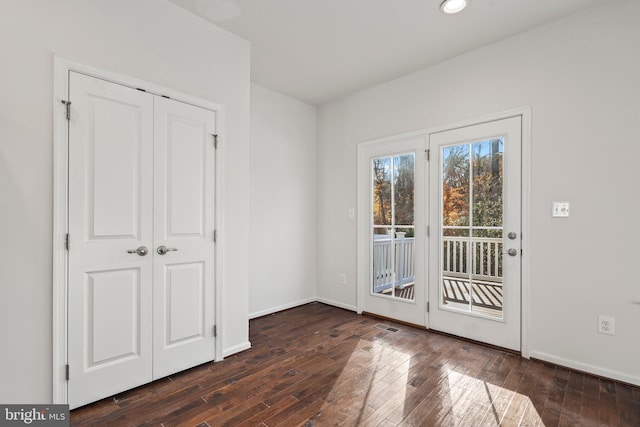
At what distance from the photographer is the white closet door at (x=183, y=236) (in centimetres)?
230

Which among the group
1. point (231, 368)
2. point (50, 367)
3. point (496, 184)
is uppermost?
point (496, 184)

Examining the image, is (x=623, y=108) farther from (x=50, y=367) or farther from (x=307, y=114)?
(x=50, y=367)

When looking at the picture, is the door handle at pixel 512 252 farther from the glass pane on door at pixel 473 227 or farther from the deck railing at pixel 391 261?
the deck railing at pixel 391 261

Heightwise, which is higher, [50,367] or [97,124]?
[97,124]

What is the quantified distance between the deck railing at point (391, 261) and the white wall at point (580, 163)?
1159 mm

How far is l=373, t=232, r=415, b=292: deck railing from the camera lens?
3.49 m

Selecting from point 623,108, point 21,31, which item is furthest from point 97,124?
point 623,108

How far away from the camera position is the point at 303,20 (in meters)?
2.56

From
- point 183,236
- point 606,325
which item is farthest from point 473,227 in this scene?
point 183,236

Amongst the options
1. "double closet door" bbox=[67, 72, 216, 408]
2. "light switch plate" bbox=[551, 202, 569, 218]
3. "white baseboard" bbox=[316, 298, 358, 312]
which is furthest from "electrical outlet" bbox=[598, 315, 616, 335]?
"double closet door" bbox=[67, 72, 216, 408]

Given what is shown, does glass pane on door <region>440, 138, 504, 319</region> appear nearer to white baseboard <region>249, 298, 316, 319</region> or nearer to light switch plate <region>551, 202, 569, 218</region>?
light switch plate <region>551, 202, 569, 218</region>

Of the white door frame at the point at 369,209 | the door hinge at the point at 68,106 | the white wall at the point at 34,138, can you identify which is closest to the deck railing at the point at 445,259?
the white door frame at the point at 369,209

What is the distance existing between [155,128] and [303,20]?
148cm

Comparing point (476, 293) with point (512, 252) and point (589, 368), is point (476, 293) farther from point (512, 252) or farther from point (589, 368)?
point (589, 368)
